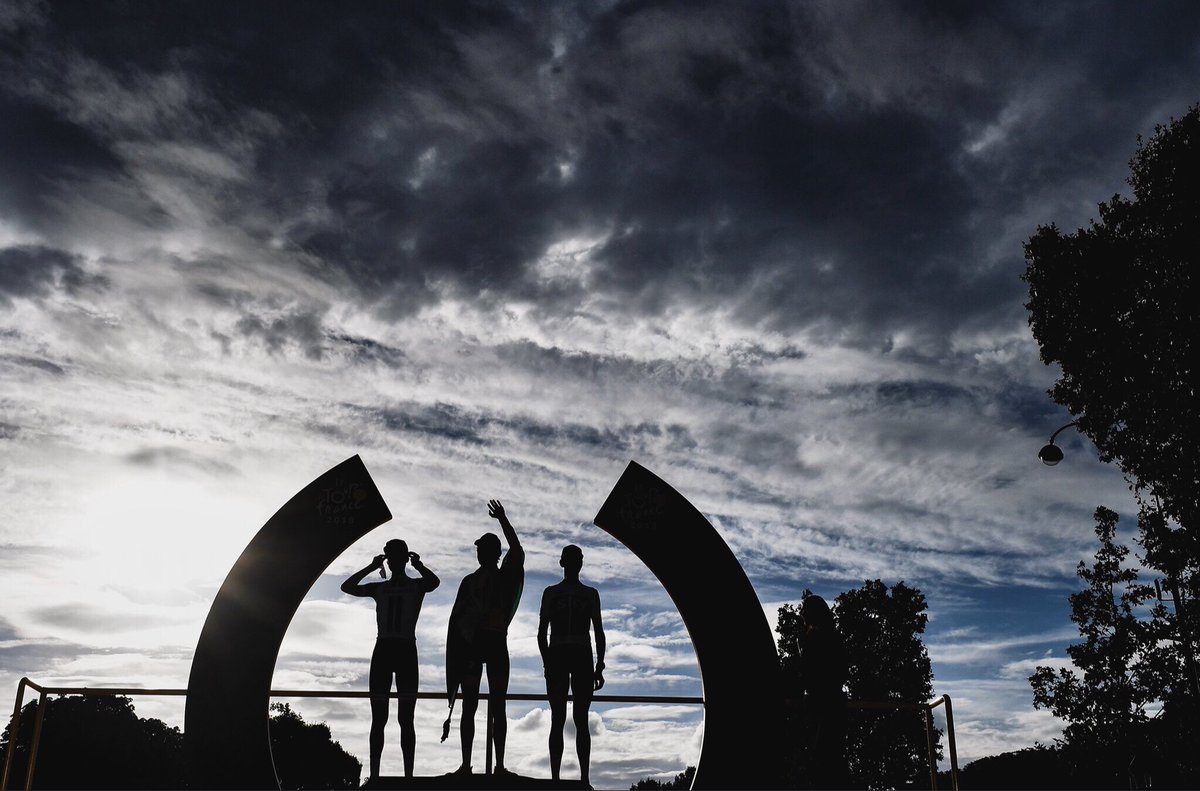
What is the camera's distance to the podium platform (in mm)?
7184

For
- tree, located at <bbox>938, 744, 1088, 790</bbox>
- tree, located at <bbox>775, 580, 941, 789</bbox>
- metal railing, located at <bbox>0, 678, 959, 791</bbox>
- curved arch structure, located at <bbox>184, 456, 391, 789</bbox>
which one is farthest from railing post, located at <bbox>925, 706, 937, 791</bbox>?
tree, located at <bbox>938, 744, 1088, 790</bbox>

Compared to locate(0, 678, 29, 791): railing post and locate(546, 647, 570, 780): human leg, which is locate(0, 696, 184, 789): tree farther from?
locate(546, 647, 570, 780): human leg

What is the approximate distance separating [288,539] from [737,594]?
445 centimetres

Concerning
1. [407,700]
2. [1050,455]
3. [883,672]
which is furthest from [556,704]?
[883,672]

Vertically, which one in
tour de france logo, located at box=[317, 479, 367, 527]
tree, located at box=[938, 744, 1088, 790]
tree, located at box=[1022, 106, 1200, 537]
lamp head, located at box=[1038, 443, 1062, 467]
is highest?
tree, located at box=[1022, 106, 1200, 537]

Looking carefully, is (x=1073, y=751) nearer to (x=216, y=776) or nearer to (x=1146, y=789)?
(x=1146, y=789)

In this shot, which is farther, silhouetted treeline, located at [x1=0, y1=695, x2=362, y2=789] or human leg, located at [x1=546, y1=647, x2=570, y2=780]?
silhouetted treeline, located at [x1=0, y1=695, x2=362, y2=789]

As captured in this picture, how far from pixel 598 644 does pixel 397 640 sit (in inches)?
70.1

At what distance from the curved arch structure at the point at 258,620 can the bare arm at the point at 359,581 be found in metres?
0.56

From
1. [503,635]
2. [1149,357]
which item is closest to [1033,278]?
[1149,357]

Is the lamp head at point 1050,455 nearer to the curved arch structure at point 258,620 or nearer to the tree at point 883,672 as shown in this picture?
the curved arch structure at point 258,620

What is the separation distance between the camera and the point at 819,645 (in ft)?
23.5

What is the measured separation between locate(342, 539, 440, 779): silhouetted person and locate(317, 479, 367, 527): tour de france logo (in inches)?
31.9

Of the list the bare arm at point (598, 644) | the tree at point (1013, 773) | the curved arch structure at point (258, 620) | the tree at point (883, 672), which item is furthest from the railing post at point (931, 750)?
the tree at point (1013, 773)
